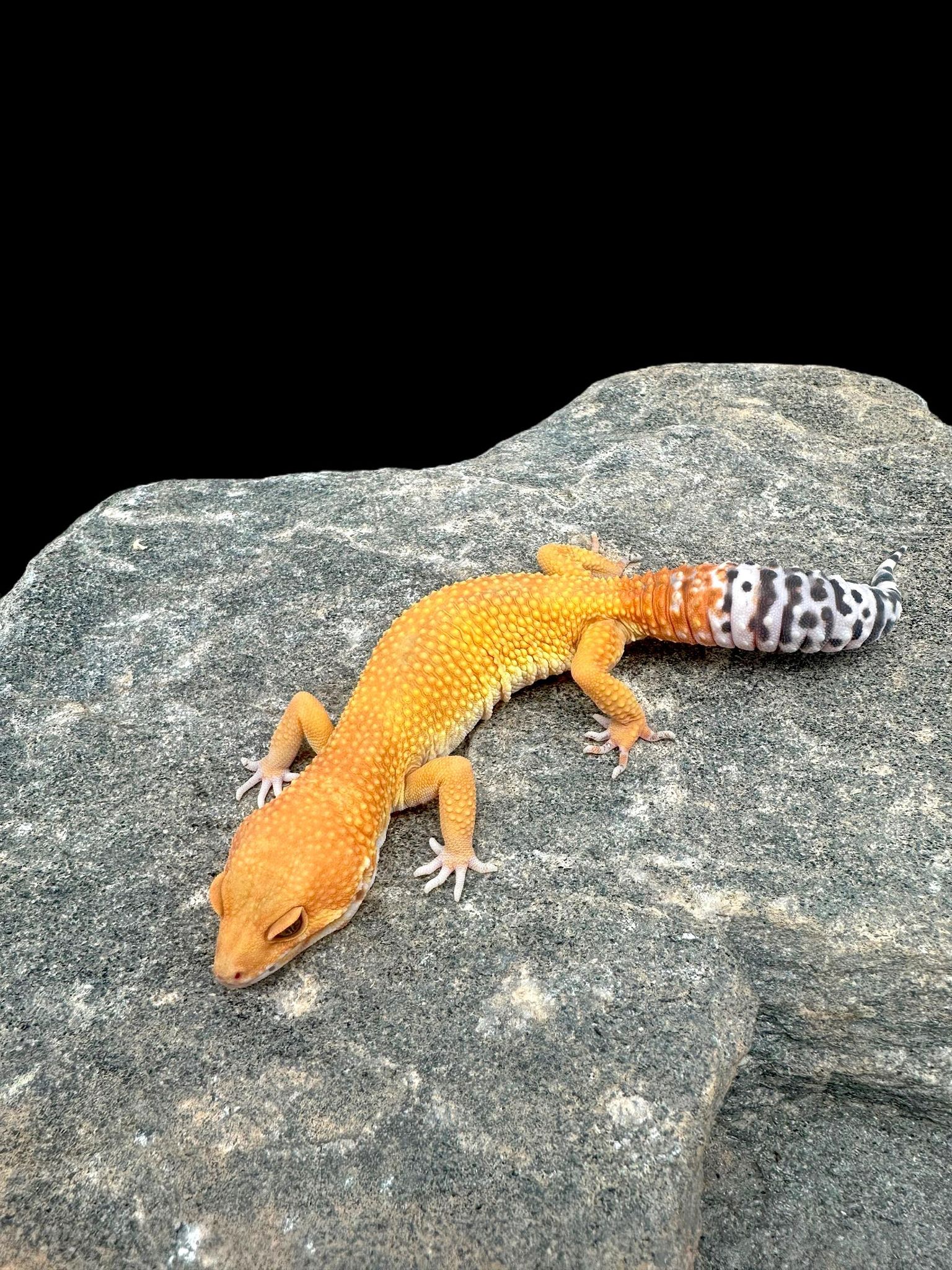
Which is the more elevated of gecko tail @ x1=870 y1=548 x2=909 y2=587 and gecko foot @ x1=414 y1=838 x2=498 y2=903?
gecko tail @ x1=870 y1=548 x2=909 y2=587

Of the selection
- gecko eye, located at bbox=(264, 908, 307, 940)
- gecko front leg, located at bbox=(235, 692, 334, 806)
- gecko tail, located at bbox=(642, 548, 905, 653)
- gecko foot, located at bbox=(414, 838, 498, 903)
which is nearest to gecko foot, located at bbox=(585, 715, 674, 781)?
gecko tail, located at bbox=(642, 548, 905, 653)

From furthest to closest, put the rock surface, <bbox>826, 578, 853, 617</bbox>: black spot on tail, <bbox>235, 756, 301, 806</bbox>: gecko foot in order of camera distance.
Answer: <bbox>826, 578, 853, 617</bbox>: black spot on tail, <bbox>235, 756, 301, 806</bbox>: gecko foot, the rock surface

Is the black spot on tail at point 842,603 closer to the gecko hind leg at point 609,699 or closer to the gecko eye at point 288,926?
the gecko hind leg at point 609,699

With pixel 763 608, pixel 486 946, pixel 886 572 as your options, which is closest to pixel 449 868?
pixel 486 946

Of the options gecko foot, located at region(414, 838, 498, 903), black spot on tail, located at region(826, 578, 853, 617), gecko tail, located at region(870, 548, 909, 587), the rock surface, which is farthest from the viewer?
gecko tail, located at region(870, 548, 909, 587)

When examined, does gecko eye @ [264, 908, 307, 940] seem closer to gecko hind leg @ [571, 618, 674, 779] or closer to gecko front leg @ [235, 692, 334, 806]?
gecko front leg @ [235, 692, 334, 806]

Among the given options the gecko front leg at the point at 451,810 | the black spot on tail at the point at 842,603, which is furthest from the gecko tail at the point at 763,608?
the gecko front leg at the point at 451,810
